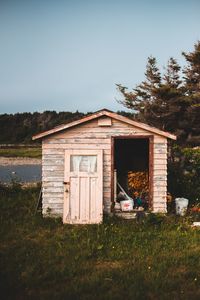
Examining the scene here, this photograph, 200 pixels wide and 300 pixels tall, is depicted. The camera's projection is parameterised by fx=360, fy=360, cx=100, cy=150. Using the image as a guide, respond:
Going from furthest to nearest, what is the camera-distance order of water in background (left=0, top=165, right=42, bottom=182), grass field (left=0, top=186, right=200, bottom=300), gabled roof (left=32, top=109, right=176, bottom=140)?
1. water in background (left=0, top=165, right=42, bottom=182)
2. gabled roof (left=32, top=109, right=176, bottom=140)
3. grass field (left=0, top=186, right=200, bottom=300)

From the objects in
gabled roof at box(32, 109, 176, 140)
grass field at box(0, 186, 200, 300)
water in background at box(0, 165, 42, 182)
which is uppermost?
gabled roof at box(32, 109, 176, 140)

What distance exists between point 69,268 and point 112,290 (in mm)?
1193

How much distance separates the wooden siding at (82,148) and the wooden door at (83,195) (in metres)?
0.45

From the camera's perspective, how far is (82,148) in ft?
35.0

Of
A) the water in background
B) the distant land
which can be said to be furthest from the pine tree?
the distant land

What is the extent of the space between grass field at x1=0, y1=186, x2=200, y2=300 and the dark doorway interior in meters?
4.10

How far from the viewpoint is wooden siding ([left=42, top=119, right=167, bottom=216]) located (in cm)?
1066

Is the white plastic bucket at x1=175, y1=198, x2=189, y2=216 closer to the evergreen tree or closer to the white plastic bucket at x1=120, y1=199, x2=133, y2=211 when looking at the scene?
the white plastic bucket at x1=120, y1=199, x2=133, y2=211

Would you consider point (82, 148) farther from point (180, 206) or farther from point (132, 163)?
point (132, 163)

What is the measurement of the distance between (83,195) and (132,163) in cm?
553

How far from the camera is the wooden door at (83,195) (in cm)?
1017

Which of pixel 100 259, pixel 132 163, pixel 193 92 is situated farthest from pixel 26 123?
pixel 100 259

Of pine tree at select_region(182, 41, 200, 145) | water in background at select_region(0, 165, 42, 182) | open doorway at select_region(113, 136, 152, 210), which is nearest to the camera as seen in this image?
open doorway at select_region(113, 136, 152, 210)

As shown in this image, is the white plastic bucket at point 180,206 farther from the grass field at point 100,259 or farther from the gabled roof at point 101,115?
the gabled roof at point 101,115
